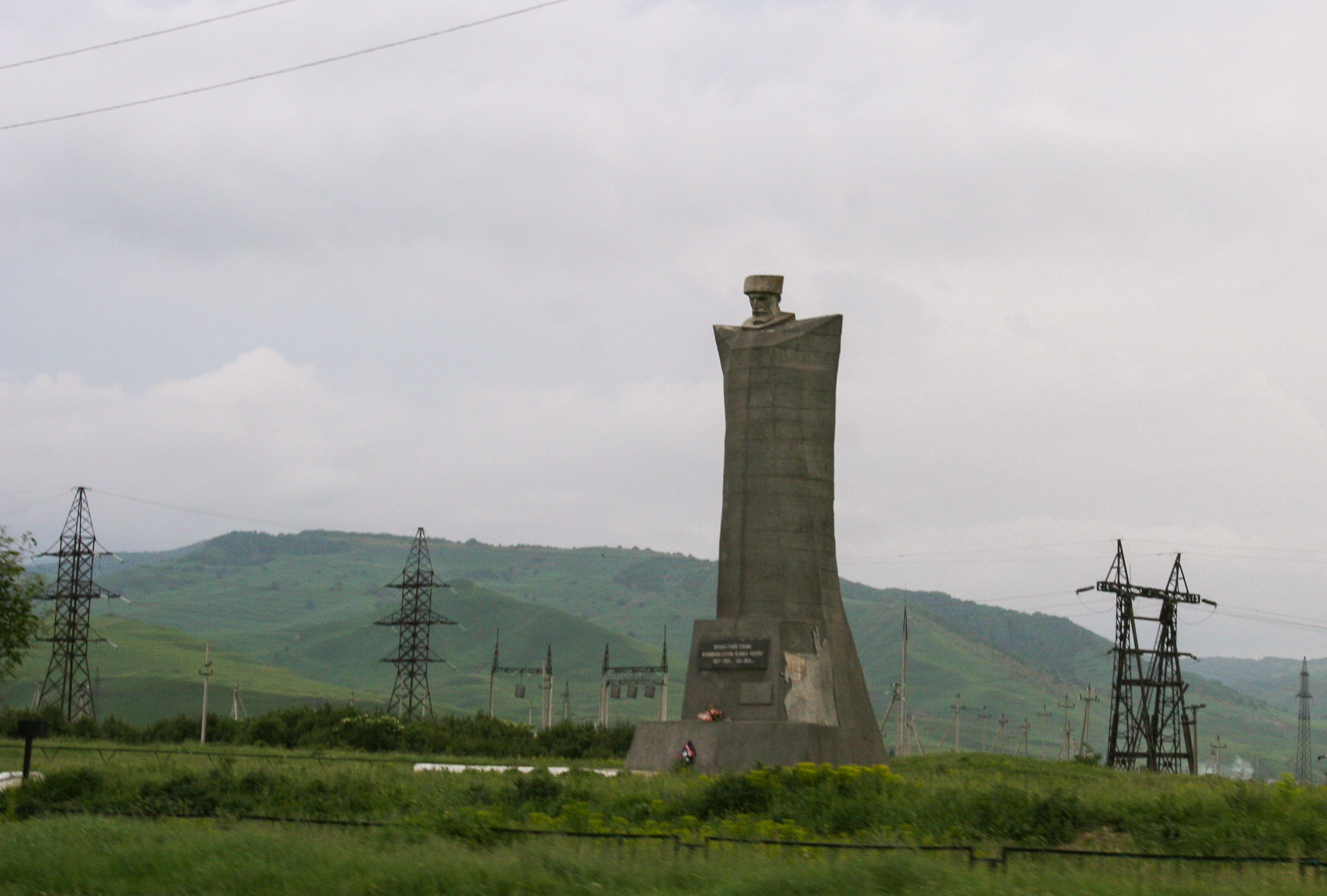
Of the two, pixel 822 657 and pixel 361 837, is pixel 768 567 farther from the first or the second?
pixel 361 837

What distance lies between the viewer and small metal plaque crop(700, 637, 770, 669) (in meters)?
28.2

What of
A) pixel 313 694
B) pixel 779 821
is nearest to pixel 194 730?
pixel 779 821

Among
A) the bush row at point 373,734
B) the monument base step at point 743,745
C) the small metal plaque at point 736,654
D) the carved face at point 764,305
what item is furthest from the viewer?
the bush row at point 373,734

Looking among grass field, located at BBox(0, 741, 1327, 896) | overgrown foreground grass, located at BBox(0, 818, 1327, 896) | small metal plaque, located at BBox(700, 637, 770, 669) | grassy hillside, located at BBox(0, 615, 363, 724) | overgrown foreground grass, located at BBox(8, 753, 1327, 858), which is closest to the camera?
overgrown foreground grass, located at BBox(0, 818, 1327, 896)

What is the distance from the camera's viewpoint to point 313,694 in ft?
593

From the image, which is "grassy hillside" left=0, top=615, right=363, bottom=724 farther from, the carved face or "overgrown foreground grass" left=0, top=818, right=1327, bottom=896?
"overgrown foreground grass" left=0, top=818, right=1327, bottom=896

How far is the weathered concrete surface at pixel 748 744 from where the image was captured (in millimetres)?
26719

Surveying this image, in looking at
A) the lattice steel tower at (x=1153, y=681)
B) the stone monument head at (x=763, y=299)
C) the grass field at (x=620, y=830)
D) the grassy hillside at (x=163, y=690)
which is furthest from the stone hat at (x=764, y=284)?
the grassy hillside at (x=163, y=690)

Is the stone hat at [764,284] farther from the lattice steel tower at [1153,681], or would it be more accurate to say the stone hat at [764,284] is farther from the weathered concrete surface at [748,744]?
the lattice steel tower at [1153,681]

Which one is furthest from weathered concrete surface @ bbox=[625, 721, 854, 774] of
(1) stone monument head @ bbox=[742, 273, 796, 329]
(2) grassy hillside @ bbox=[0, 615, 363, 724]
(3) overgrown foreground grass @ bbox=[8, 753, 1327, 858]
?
(2) grassy hillside @ bbox=[0, 615, 363, 724]

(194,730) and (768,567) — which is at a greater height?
(768,567)

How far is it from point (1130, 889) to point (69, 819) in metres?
13.1

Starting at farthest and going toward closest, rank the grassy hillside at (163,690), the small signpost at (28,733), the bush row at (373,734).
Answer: the grassy hillside at (163,690) → the bush row at (373,734) → the small signpost at (28,733)

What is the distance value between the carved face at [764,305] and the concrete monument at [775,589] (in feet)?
0.09
